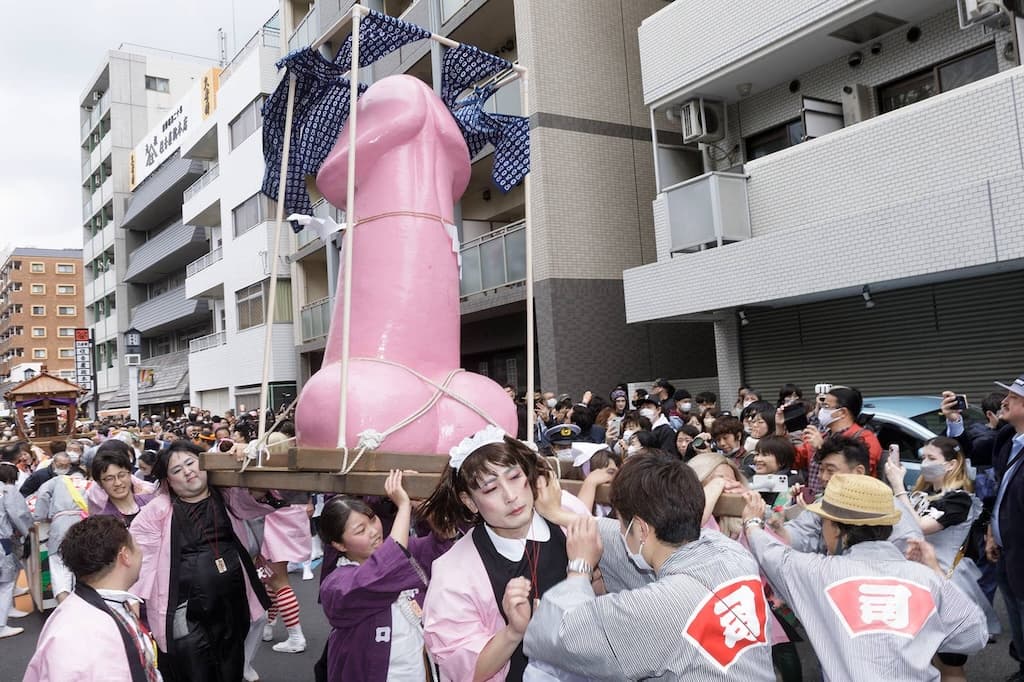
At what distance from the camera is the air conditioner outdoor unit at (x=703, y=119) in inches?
425

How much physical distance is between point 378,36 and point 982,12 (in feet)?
20.8

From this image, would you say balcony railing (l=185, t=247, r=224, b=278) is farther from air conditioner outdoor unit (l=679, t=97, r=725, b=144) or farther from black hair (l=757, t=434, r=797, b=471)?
black hair (l=757, t=434, r=797, b=471)

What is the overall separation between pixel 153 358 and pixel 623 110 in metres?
24.7

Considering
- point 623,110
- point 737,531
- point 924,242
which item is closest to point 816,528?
point 737,531

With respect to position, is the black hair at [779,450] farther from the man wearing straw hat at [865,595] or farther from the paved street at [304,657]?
the man wearing straw hat at [865,595]

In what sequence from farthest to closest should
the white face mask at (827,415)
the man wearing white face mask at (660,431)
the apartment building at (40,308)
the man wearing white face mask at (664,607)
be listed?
the apartment building at (40,308), the man wearing white face mask at (660,431), the white face mask at (827,415), the man wearing white face mask at (664,607)

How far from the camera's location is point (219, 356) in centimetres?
2356

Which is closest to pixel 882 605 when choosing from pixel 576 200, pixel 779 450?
pixel 779 450

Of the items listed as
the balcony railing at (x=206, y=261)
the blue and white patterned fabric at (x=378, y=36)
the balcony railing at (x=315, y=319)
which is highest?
the balcony railing at (x=206, y=261)

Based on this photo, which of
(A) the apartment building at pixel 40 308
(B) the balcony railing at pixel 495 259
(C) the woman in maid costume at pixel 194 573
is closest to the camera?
(C) the woman in maid costume at pixel 194 573

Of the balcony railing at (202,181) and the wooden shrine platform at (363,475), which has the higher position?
the balcony railing at (202,181)

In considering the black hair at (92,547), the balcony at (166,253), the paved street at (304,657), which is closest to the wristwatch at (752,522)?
the black hair at (92,547)

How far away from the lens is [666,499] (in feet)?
6.82

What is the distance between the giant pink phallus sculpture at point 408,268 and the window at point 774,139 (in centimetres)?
762
